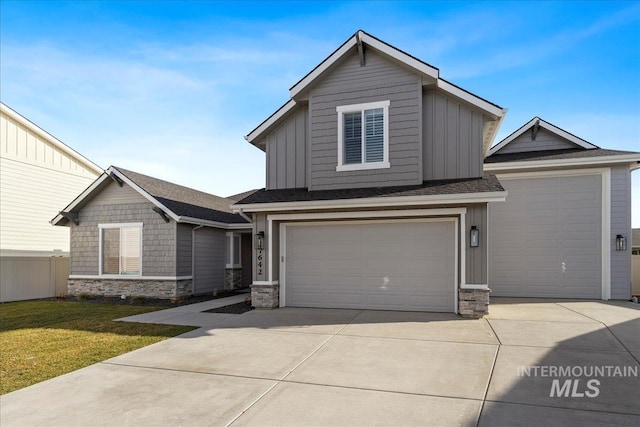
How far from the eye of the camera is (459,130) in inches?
375

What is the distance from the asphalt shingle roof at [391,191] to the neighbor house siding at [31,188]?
435 inches

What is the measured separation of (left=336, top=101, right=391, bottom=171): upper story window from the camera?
9961 mm

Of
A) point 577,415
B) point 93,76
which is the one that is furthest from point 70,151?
point 577,415

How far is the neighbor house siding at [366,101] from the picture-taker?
9688 millimetres

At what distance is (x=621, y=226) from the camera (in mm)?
10852

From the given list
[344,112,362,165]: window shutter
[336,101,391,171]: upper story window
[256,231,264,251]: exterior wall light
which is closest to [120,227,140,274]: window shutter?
[256,231,264,251]: exterior wall light

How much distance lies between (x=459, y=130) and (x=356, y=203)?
10.8ft

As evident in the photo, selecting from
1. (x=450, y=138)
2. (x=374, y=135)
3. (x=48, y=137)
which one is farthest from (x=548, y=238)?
(x=48, y=137)

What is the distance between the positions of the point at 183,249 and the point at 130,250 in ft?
6.84

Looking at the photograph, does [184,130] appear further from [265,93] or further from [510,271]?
[510,271]

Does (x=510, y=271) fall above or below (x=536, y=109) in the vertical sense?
below

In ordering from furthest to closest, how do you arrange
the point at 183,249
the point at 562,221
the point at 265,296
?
1. the point at 183,249
2. the point at 562,221
3. the point at 265,296

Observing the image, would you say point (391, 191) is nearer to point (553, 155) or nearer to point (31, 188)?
point (553, 155)

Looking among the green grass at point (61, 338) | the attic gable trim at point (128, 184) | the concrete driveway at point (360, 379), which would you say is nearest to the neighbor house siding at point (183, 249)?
the attic gable trim at point (128, 184)
